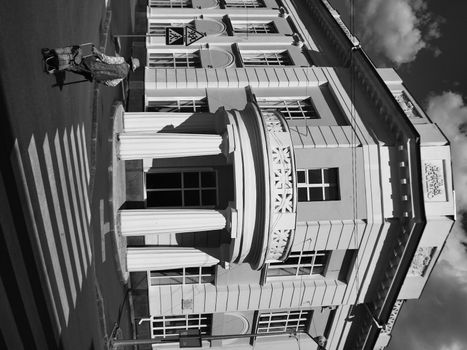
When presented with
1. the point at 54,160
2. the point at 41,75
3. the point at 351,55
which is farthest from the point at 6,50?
the point at 351,55

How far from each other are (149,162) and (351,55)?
478 inches

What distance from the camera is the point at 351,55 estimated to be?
22250 millimetres

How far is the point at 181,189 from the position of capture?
1872cm

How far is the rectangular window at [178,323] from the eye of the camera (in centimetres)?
2251

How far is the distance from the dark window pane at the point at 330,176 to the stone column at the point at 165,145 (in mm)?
4822

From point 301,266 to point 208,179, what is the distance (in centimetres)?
618

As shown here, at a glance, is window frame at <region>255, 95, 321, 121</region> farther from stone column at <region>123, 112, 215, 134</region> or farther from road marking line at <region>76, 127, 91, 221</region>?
road marking line at <region>76, 127, 91, 221</region>

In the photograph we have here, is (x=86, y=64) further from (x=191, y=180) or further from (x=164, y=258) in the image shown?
(x=164, y=258)

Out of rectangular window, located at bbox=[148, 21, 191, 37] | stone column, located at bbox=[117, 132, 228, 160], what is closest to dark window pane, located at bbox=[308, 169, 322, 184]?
stone column, located at bbox=[117, 132, 228, 160]

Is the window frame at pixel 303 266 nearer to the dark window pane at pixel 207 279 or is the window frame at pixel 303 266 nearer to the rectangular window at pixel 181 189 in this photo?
the dark window pane at pixel 207 279

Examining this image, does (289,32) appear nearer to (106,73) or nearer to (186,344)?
(106,73)

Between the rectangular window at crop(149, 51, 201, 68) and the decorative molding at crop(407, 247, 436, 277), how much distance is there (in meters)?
15.1

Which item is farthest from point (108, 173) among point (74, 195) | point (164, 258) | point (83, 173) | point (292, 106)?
point (292, 106)

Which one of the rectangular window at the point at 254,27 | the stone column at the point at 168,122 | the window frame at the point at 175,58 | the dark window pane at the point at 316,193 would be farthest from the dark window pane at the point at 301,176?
the rectangular window at the point at 254,27
